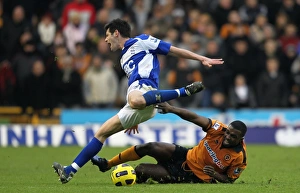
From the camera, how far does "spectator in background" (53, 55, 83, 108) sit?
20.8 m

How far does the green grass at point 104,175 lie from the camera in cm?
1047

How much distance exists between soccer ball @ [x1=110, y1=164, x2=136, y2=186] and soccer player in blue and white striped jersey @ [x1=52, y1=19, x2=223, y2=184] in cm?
47

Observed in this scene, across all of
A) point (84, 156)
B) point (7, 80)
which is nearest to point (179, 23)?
point (7, 80)

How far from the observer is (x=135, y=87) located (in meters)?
11.1

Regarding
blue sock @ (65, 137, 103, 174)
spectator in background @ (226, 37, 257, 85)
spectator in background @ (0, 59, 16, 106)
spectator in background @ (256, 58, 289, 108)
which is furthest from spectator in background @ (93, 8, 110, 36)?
blue sock @ (65, 137, 103, 174)

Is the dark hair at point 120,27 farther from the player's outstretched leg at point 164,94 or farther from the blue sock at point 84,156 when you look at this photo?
the blue sock at point 84,156

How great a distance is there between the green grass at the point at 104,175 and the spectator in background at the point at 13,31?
3.32m

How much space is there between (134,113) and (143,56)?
3.00 feet

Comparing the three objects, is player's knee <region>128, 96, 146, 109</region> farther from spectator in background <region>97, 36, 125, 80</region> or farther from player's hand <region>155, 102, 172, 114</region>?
spectator in background <region>97, 36, 125, 80</region>

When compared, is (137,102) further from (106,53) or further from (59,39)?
(59,39)

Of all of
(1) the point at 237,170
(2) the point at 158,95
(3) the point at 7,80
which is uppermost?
(2) the point at 158,95

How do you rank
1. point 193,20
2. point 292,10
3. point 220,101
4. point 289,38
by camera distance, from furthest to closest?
1. point 292,10
2. point 289,38
3. point 193,20
4. point 220,101

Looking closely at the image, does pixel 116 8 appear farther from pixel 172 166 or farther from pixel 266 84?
pixel 172 166

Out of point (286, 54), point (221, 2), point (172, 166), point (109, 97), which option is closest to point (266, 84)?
point (286, 54)
